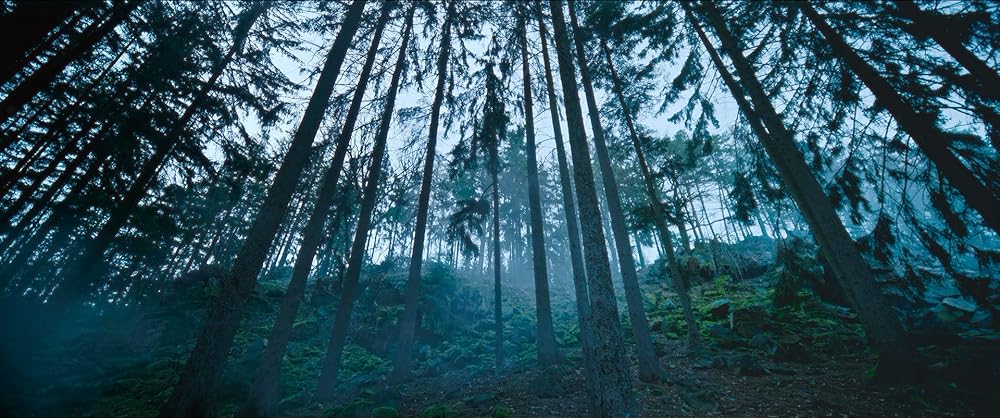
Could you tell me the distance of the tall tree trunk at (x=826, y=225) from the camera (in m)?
5.60

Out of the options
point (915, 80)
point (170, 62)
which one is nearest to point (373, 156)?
point (170, 62)

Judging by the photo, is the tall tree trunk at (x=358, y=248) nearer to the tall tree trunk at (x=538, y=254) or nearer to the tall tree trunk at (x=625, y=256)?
the tall tree trunk at (x=538, y=254)

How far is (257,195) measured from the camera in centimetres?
2469

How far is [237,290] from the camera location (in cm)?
532

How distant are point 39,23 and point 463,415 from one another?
9.09 metres

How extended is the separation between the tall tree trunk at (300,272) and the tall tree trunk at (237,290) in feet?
8.69

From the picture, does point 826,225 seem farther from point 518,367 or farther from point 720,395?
point 518,367

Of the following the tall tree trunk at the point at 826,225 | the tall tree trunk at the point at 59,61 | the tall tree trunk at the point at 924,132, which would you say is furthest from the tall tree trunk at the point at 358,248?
the tall tree trunk at the point at 924,132

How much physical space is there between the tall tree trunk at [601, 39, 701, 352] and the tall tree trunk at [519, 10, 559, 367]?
3.32m

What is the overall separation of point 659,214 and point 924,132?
560 cm

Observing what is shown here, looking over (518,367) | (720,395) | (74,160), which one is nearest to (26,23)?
(74,160)

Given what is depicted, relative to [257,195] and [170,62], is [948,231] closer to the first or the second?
[170,62]

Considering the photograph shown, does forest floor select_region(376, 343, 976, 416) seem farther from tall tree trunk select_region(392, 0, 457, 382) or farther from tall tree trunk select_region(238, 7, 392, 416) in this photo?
tall tree trunk select_region(238, 7, 392, 416)

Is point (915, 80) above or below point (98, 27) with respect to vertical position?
below
